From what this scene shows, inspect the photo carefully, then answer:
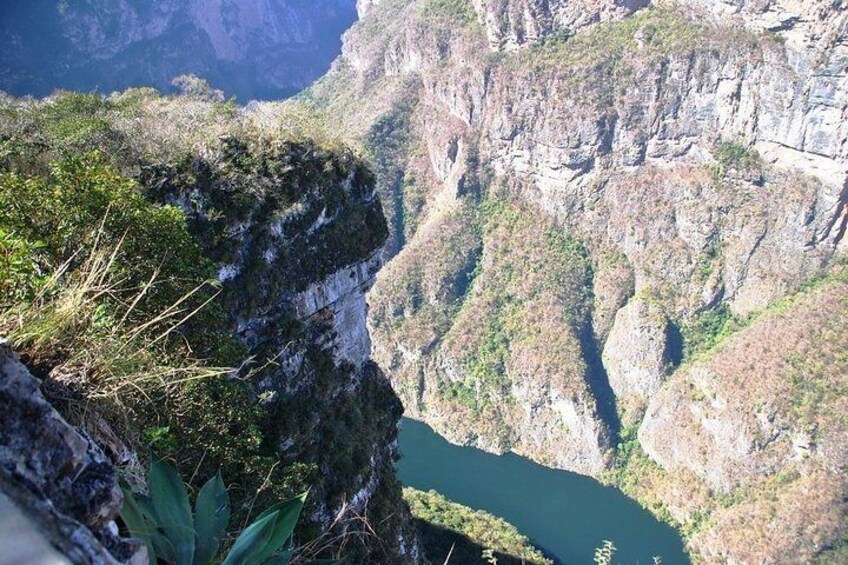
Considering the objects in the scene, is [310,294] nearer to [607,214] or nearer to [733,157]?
[733,157]

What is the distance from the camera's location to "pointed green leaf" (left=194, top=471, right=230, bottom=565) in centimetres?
234

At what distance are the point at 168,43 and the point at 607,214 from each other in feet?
202

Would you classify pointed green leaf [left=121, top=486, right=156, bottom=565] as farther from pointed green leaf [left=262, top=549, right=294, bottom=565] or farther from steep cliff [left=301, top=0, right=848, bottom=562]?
steep cliff [left=301, top=0, right=848, bottom=562]

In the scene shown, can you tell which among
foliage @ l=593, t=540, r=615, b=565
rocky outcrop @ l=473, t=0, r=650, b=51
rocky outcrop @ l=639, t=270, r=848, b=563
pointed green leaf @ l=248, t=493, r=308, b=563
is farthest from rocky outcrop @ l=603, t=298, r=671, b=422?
pointed green leaf @ l=248, t=493, r=308, b=563

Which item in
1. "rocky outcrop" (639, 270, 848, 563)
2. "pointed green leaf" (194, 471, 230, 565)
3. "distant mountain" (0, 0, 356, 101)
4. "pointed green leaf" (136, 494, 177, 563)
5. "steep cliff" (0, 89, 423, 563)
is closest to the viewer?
"pointed green leaf" (136, 494, 177, 563)

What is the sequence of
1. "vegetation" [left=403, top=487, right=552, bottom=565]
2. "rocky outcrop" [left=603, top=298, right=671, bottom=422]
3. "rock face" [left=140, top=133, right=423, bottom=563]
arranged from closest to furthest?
"rock face" [left=140, top=133, right=423, bottom=563] → "vegetation" [left=403, top=487, right=552, bottom=565] → "rocky outcrop" [left=603, top=298, right=671, bottom=422]

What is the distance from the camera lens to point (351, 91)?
7338cm

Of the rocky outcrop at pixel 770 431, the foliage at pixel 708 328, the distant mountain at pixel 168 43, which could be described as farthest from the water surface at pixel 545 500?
A: the distant mountain at pixel 168 43

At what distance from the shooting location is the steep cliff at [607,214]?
137 ft

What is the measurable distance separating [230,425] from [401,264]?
4718 cm

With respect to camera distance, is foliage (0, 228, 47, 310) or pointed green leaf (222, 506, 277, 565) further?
foliage (0, 228, 47, 310)

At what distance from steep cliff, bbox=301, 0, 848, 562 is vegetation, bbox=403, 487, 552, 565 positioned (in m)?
15.0

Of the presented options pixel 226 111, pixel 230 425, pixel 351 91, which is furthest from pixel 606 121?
pixel 230 425

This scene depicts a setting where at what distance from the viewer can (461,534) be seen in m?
23.9
